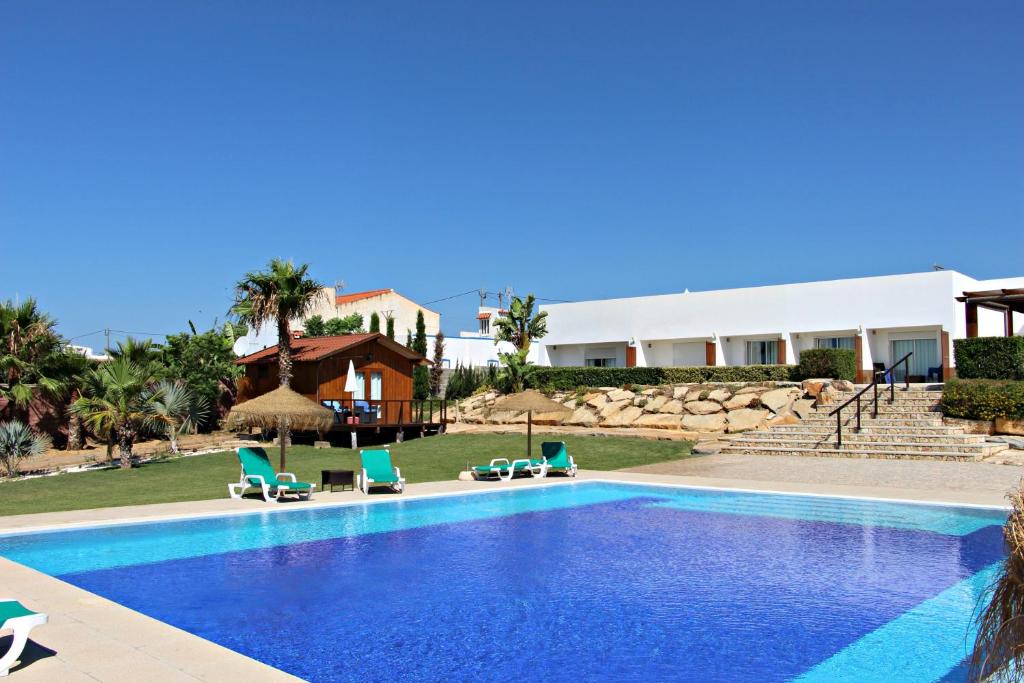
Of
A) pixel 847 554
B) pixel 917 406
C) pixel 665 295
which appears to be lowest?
pixel 847 554

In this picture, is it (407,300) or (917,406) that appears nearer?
(917,406)

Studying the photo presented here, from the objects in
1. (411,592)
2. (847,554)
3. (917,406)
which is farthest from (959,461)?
(411,592)

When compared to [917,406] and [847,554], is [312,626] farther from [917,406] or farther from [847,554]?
[917,406]

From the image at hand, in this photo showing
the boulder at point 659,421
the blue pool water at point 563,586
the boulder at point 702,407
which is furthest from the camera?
the boulder at point 702,407

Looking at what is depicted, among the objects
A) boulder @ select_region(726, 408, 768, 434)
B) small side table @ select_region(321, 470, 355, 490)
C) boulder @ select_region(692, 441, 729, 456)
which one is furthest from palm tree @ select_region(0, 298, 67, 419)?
boulder @ select_region(726, 408, 768, 434)

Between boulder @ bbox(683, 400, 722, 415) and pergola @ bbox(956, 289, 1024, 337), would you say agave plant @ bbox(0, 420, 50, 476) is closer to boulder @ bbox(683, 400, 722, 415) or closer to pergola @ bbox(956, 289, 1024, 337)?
boulder @ bbox(683, 400, 722, 415)

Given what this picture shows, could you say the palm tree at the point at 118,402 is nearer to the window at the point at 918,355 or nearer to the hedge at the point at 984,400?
the hedge at the point at 984,400

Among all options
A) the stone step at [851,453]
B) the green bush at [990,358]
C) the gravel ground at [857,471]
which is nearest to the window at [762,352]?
the green bush at [990,358]

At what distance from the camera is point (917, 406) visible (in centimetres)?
2439

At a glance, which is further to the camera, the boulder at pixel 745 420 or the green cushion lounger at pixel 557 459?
the boulder at pixel 745 420

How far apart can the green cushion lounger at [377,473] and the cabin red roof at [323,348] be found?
13897 mm

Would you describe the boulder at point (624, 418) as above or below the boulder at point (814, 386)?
below

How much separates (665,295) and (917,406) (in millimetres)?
17416

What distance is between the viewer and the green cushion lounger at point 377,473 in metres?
16.5
